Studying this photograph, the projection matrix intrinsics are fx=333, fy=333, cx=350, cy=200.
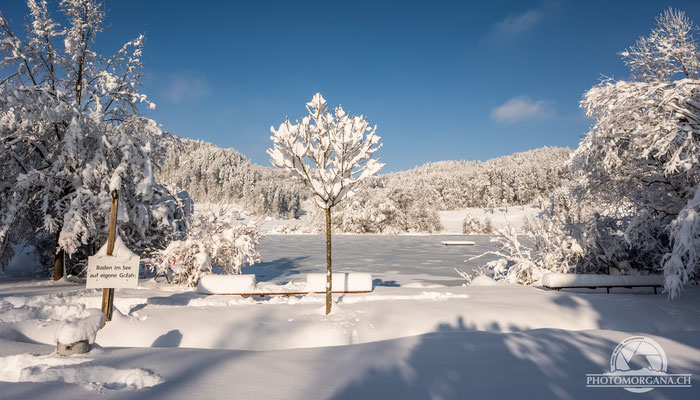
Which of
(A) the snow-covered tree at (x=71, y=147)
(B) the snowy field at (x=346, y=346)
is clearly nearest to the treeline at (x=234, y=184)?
(A) the snow-covered tree at (x=71, y=147)

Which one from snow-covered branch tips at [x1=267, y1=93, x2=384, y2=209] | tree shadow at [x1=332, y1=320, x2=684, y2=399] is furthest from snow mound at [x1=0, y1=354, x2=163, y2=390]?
snow-covered branch tips at [x1=267, y1=93, x2=384, y2=209]

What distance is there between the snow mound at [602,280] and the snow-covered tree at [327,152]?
22.9 feet

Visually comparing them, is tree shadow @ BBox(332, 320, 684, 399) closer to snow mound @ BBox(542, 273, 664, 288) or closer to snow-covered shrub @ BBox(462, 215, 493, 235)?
snow mound @ BBox(542, 273, 664, 288)

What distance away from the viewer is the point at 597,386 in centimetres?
342

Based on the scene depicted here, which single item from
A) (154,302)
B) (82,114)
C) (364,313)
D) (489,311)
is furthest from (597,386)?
(82,114)

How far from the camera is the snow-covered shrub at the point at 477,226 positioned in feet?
205

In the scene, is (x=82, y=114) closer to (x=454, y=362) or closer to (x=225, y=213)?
(x=225, y=213)

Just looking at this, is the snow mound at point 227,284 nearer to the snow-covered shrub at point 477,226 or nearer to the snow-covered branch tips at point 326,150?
the snow-covered branch tips at point 326,150

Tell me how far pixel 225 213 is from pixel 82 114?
5492 millimetres

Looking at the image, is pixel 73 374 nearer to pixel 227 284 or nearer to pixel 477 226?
pixel 227 284

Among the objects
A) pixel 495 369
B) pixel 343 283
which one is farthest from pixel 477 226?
pixel 495 369

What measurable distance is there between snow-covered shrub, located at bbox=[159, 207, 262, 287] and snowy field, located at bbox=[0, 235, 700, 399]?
6.34 feet

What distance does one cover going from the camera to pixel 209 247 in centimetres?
1117

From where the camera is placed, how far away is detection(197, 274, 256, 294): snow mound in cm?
937
